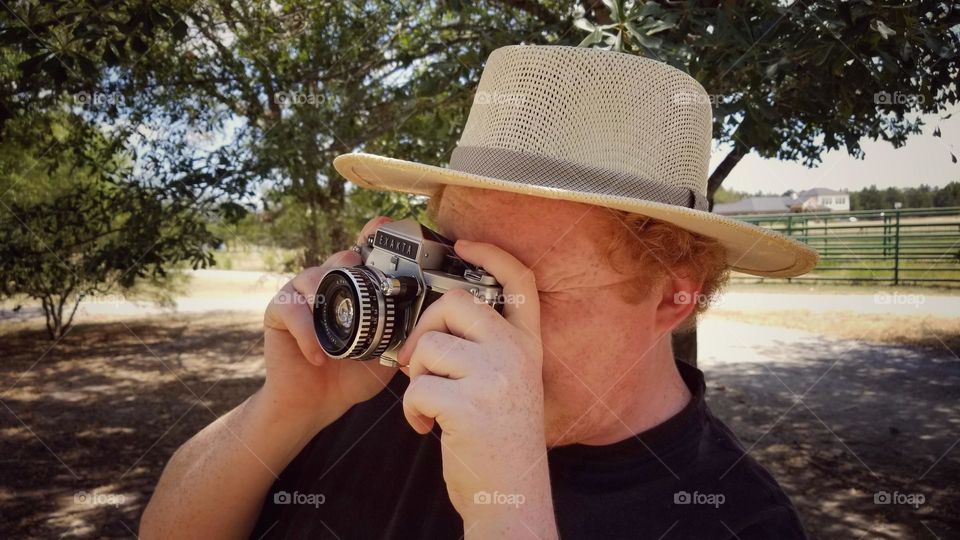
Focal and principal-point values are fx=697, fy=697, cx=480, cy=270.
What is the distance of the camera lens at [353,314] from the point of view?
4.16ft

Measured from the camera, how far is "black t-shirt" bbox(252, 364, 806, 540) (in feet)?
4.03

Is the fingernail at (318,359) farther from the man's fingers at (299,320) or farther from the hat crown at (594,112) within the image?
the hat crown at (594,112)

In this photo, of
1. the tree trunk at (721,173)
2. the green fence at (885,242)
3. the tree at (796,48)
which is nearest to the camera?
the tree at (796,48)

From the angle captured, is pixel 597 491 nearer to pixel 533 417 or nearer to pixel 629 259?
pixel 533 417

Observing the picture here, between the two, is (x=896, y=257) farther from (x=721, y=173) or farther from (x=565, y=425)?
(x=565, y=425)

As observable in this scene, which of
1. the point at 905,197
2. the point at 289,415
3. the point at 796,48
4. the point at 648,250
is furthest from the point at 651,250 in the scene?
the point at 905,197

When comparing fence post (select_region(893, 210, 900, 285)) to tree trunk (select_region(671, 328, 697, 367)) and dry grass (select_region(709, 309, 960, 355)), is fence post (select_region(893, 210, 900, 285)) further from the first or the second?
tree trunk (select_region(671, 328, 697, 367))

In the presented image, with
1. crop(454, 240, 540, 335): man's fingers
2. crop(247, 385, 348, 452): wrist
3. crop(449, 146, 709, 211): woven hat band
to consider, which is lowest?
crop(247, 385, 348, 452): wrist

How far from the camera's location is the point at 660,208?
4.04 ft

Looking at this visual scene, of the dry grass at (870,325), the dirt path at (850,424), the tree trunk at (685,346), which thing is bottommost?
the dirt path at (850,424)

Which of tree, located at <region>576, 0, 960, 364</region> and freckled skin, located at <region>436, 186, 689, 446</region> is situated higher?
tree, located at <region>576, 0, 960, 364</region>

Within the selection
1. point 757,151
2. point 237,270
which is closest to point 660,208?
point 757,151

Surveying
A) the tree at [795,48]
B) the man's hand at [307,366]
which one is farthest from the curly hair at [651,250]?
the tree at [795,48]

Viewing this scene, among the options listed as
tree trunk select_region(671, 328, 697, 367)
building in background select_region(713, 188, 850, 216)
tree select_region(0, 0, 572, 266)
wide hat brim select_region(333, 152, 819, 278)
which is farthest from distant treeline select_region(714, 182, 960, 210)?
wide hat brim select_region(333, 152, 819, 278)
